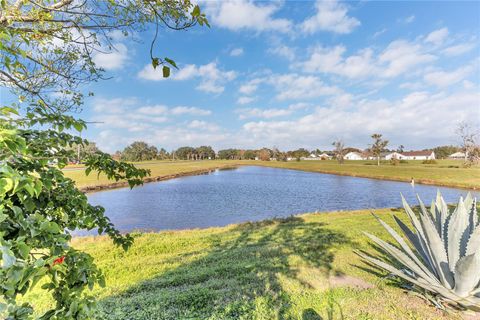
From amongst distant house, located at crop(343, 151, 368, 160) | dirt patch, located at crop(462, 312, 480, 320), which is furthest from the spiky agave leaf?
distant house, located at crop(343, 151, 368, 160)

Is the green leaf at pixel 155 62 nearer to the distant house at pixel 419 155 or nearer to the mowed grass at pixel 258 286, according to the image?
the mowed grass at pixel 258 286

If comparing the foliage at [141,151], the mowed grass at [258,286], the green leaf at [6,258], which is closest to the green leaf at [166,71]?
the green leaf at [6,258]

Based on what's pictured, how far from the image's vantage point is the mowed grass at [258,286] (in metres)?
3.52

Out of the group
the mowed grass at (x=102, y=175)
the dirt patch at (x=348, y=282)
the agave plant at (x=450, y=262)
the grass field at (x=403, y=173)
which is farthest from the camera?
the grass field at (x=403, y=173)

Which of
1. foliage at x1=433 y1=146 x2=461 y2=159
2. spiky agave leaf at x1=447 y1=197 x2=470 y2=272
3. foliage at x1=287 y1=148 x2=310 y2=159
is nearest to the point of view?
spiky agave leaf at x1=447 y1=197 x2=470 y2=272

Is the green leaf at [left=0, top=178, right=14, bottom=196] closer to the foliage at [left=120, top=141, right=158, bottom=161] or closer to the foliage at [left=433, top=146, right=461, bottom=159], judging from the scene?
the foliage at [left=120, top=141, right=158, bottom=161]

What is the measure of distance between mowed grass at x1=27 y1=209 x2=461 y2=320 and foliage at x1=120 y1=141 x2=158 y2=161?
109213 mm

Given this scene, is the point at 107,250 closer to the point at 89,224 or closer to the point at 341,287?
the point at 89,224

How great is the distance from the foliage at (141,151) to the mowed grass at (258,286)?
109 m

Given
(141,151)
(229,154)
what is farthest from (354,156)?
(141,151)

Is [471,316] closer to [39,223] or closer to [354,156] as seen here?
[39,223]

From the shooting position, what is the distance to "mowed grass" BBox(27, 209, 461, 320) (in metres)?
3.52

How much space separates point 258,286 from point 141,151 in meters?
124

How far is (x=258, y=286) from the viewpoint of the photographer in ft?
14.2
